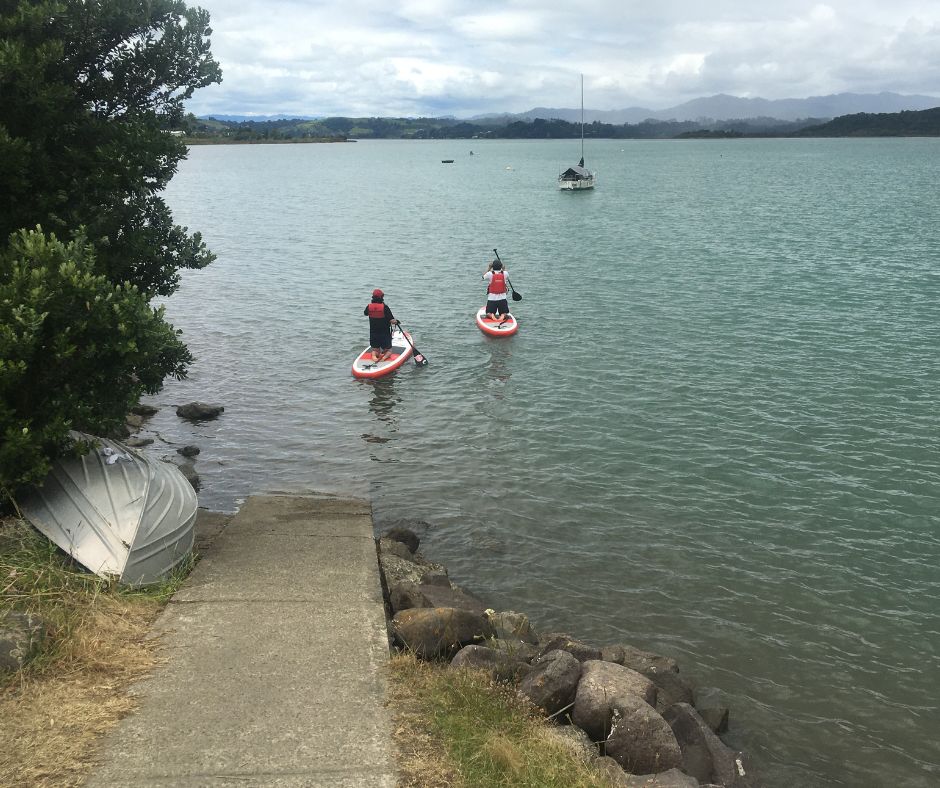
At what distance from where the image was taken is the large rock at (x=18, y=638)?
21.7ft

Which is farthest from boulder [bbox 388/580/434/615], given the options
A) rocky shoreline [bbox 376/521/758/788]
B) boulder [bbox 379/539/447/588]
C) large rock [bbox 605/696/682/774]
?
large rock [bbox 605/696/682/774]

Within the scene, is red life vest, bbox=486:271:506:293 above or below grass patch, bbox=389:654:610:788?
above

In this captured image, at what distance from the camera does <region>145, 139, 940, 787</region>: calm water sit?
10.4m

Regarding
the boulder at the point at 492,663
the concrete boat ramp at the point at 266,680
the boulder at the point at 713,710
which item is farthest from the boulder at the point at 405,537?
the boulder at the point at 713,710

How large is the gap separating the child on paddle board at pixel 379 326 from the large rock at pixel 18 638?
52.1ft

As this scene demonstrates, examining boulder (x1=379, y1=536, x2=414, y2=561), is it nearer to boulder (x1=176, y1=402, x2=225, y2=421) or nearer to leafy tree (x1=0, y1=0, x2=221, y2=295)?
leafy tree (x1=0, y1=0, x2=221, y2=295)

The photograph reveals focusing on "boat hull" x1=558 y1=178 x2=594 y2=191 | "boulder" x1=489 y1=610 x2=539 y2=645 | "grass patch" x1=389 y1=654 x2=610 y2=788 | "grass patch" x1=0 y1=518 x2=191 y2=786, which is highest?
"boat hull" x1=558 y1=178 x2=594 y2=191

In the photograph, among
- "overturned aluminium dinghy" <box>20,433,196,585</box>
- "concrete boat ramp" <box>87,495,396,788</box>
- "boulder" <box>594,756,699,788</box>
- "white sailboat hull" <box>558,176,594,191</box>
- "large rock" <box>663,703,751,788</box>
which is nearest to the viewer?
"concrete boat ramp" <box>87,495,396,788</box>

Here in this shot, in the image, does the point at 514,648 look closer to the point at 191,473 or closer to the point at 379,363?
the point at 191,473

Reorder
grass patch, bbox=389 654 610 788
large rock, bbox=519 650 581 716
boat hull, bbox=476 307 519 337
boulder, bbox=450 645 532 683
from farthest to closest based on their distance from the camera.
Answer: boat hull, bbox=476 307 519 337 → boulder, bbox=450 645 532 683 → large rock, bbox=519 650 581 716 → grass patch, bbox=389 654 610 788

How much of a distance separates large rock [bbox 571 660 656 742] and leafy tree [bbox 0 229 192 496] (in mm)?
5756

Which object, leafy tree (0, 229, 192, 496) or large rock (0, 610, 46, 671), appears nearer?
large rock (0, 610, 46, 671)

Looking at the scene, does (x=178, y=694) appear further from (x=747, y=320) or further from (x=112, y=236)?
(x=747, y=320)

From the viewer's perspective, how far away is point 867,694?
9656mm
